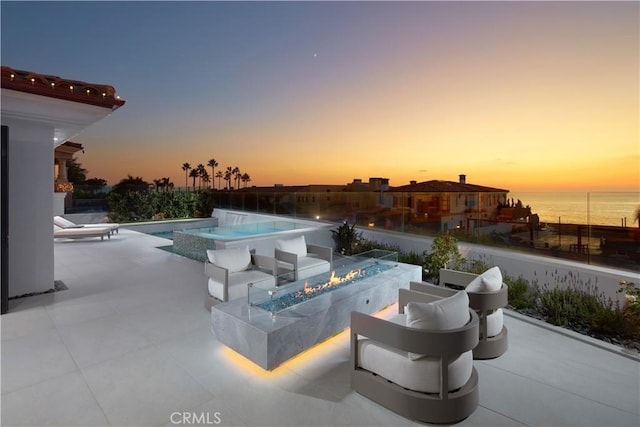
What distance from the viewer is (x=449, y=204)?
25.1ft

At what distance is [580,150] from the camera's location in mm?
7234

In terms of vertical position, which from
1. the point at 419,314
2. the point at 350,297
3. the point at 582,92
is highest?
the point at 582,92

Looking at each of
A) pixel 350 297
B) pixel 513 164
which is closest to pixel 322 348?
pixel 350 297

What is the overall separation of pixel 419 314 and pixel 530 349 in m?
2.02

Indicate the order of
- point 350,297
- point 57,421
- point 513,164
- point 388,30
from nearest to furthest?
point 57,421 → point 350,297 → point 388,30 → point 513,164

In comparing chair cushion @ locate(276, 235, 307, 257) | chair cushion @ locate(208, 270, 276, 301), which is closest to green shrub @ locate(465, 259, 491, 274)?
chair cushion @ locate(276, 235, 307, 257)

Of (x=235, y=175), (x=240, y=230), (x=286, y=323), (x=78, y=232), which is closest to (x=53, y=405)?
(x=286, y=323)

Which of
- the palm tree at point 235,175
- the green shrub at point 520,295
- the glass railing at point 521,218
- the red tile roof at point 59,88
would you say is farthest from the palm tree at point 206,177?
the green shrub at point 520,295

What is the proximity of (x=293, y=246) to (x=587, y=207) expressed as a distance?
16.6ft

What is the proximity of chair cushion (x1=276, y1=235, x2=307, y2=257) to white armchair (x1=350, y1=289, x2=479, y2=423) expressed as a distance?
133 inches

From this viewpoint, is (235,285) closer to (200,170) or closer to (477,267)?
(477,267)

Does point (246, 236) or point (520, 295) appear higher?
point (246, 236)

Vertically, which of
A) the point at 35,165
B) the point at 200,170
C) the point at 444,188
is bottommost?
the point at 444,188

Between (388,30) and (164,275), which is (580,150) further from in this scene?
(164,275)
